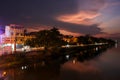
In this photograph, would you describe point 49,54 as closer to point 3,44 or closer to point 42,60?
point 42,60

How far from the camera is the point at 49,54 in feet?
183

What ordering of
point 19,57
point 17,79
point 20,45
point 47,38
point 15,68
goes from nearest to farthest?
point 17,79 < point 15,68 < point 19,57 < point 20,45 < point 47,38

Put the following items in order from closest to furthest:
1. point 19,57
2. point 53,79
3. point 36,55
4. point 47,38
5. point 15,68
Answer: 1. point 53,79
2. point 15,68
3. point 19,57
4. point 36,55
5. point 47,38

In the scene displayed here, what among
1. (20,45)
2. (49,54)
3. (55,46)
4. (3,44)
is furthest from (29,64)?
(55,46)

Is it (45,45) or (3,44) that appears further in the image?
(45,45)

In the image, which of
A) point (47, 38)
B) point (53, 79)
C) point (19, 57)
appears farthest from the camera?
point (47, 38)

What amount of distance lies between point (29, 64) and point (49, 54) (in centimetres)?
1403

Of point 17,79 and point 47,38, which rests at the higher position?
point 47,38

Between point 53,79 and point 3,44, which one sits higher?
point 3,44

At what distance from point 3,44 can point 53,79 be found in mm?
20893

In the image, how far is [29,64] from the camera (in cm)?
4222

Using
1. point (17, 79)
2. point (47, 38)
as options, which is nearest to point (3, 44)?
point (47, 38)

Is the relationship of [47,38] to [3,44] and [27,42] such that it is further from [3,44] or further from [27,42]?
[3,44]

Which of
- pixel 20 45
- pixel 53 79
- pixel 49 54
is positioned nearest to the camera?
pixel 53 79
